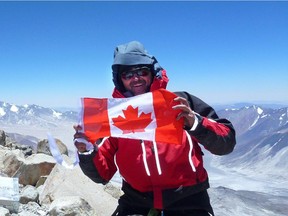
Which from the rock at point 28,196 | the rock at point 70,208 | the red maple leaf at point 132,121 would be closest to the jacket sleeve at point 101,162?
the red maple leaf at point 132,121

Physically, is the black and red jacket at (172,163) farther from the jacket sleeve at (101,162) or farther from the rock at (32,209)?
the rock at (32,209)

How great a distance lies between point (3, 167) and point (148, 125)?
29.4ft

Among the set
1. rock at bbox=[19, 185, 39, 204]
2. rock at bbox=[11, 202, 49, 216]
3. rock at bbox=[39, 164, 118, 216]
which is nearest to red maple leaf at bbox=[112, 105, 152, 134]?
rock at bbox=[11, 202, 49, 216]

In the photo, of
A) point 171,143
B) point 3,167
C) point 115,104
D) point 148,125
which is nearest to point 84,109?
point 115,104

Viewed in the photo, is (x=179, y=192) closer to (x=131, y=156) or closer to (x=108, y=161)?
(x=131, y=156)

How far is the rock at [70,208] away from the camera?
690 centimetres

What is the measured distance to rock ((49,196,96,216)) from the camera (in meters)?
6.90

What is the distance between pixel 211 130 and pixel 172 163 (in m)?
0.59

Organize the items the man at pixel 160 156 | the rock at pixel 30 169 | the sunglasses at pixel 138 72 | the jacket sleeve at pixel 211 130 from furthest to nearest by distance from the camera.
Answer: the rock at pixel 30 169 → the sunglasses at pixel 138 72 → the man at pixel 160 156 → the jacket sleeve at pixel 211 130

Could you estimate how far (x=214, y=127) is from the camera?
419 cm

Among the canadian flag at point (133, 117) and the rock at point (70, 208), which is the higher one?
the canadian flag at point (133, 117)

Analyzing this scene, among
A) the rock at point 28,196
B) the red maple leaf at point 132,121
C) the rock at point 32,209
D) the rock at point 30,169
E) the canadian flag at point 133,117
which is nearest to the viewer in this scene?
the canadian flag at point 133,117

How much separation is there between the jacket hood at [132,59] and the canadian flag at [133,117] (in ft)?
1.08

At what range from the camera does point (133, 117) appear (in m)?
4.68
